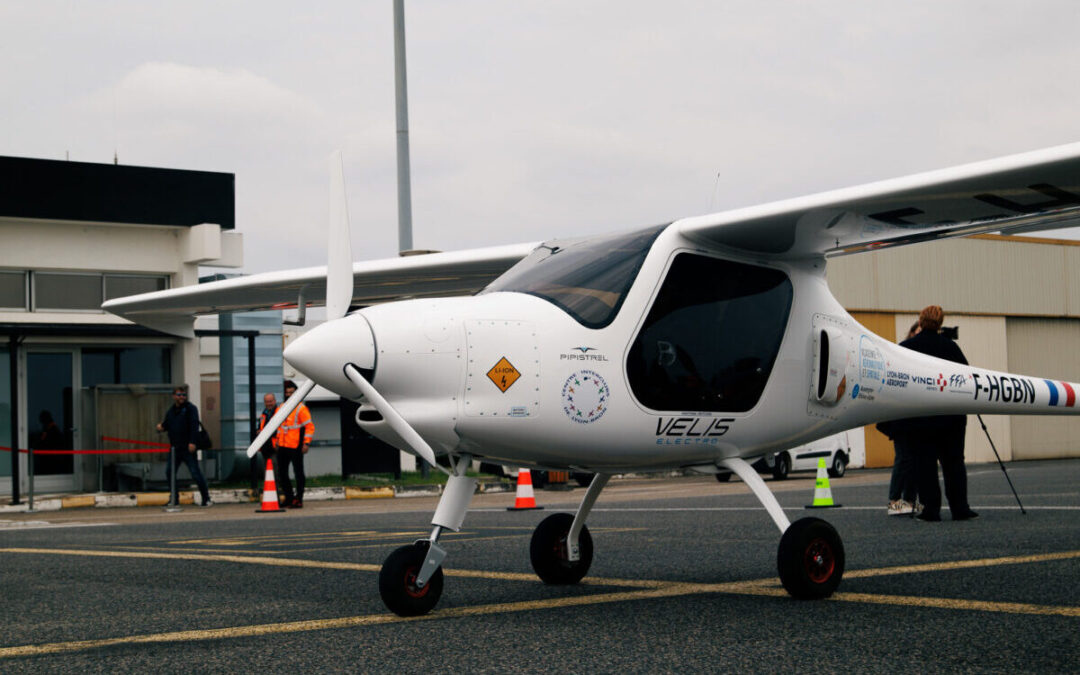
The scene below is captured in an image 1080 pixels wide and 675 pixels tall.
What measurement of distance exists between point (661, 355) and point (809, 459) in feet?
72.6

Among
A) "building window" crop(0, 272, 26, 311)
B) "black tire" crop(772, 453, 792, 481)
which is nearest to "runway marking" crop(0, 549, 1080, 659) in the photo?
"building window" crop(0, 272, 26, 311)

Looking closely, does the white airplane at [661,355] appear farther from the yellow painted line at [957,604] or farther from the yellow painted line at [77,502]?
the yellow painted line at [77,502]

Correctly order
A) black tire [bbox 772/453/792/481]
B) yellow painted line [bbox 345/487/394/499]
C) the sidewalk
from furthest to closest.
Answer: black tire [bbox 772/453/792/481]
yellow painted line [bbox 345/487/394/499]
the sidewalk

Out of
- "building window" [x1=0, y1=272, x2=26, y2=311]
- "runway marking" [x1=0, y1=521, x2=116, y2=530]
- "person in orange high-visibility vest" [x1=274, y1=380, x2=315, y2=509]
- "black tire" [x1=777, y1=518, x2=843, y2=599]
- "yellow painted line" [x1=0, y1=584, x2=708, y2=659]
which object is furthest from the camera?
"building window" [x1=0, y1=272, x2=26, y2=311]

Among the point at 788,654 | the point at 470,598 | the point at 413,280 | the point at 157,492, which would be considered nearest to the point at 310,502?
the point at 157,492

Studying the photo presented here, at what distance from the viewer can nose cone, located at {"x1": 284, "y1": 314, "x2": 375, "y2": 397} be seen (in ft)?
17.9

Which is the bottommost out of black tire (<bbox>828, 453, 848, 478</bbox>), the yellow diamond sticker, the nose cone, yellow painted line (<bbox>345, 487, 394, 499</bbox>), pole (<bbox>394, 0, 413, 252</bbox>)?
black tire (<bbox>828, 453, 848, 478</bbox>)

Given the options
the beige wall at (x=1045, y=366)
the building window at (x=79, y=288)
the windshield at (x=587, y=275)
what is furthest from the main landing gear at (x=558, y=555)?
the beige wall at (x=1045, y=366)

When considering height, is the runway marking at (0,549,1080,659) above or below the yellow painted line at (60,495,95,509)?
above

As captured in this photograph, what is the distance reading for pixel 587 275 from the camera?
21.1 feet

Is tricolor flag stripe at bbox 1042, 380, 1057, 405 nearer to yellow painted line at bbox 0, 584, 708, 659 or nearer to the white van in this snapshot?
yellow painted line at bbox 0, 584, 708, 659

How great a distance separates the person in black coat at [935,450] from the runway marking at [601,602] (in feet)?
10.5

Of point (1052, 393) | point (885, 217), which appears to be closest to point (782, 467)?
point (1052, 393)

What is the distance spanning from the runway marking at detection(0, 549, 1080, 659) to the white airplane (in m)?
0.20
